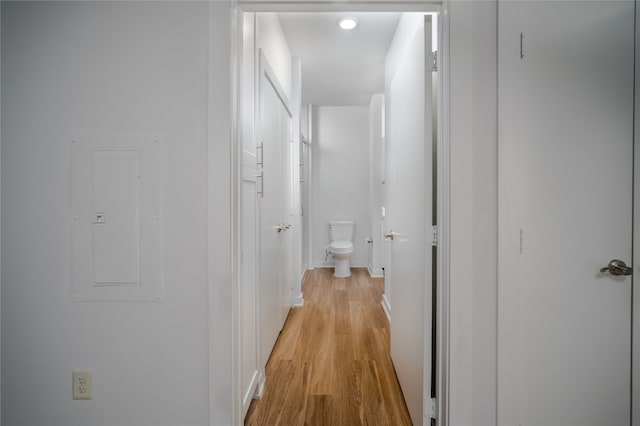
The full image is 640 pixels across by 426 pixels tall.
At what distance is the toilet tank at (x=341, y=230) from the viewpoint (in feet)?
18.4

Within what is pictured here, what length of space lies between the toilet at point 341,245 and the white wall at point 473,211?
12.1 ft

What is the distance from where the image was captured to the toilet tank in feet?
18.4

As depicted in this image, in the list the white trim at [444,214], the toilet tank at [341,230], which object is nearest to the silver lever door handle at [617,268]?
the white trim at [444,214]

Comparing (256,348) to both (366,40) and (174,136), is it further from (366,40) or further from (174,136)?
(366,40)

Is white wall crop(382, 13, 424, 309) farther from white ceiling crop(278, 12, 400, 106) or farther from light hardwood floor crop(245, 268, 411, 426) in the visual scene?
light hardwood floor crop(245, 268, 411, 426)

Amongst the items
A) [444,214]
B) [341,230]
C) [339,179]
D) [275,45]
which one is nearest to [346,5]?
[444,214]

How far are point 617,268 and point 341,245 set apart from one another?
3947mm

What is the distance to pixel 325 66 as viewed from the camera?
12.8ft

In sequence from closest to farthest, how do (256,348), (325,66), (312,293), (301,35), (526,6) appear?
1. (526,6)
2. (256,348)
3. (301,35)
4. (325,66)
5. (312,293)

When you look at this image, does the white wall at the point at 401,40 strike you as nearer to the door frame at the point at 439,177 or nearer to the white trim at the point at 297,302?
the door frame at the point at 439,177

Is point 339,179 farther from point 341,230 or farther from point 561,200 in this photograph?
point 561,200

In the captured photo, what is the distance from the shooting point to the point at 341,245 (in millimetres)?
5188

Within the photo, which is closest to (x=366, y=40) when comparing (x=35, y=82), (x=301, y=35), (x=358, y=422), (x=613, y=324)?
(x=301, y=35)

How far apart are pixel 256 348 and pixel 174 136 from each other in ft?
4.34
